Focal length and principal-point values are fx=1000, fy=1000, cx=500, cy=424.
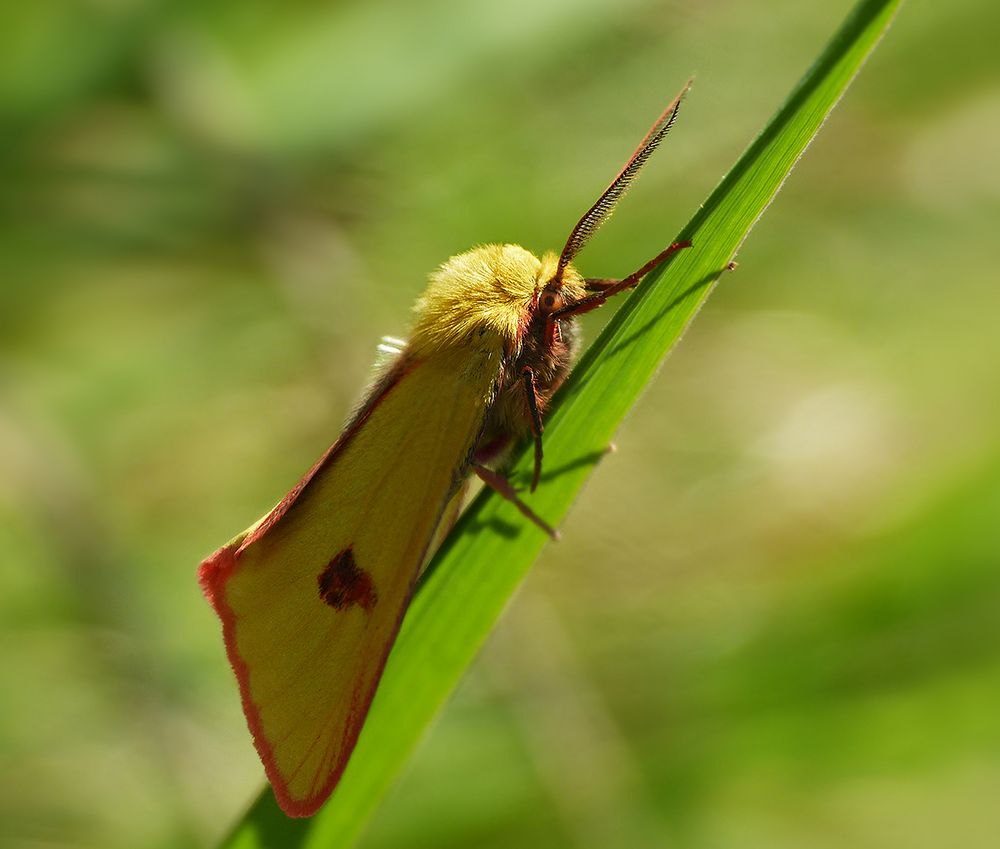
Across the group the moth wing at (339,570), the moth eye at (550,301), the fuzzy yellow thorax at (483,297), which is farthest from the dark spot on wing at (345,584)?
the moth eye at (550,301)

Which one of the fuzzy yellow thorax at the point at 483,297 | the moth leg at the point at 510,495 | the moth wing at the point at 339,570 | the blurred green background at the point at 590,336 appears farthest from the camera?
the blurred green background at the point at 590,336

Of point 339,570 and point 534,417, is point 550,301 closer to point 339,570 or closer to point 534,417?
point 534,417

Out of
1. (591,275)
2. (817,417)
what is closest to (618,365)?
(591,275)

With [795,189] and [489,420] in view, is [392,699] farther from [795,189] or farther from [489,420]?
[795,189]

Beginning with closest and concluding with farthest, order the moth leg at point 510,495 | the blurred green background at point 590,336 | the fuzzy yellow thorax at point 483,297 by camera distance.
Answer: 1. the moth leg at point 510,495
2. the fuzzy yellow thorax at point 483,297
3. the blurred green background at point 590,336

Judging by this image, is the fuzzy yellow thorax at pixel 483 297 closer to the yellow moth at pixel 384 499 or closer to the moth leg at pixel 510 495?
the yellow moth at pixel 384 499

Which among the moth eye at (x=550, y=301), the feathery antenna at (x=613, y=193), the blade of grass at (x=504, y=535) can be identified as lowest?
the blade of grass at (x=504, y=535)

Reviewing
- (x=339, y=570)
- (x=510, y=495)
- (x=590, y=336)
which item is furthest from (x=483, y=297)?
(x=590, y=336)
